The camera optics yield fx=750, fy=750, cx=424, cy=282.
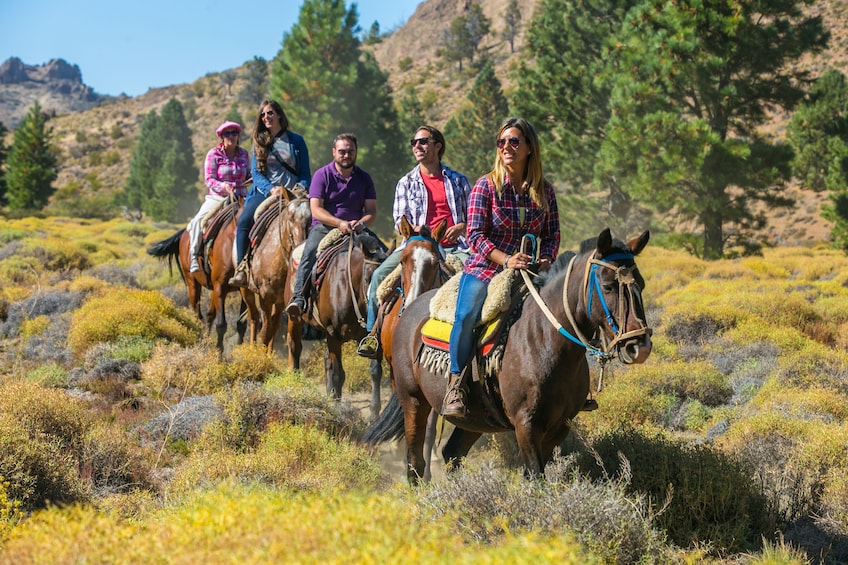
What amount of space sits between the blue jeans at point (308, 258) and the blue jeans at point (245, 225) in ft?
6.26

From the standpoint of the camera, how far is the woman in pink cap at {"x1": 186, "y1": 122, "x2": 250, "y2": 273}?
478 inches

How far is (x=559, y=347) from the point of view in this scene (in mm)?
Answer: 4699

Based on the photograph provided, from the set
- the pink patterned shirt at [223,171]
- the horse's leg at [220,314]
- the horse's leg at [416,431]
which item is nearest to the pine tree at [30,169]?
the pink patterned shirt at [223,171]

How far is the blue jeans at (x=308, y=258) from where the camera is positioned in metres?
8.98

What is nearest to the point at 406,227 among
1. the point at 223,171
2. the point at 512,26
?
the point at 223,171

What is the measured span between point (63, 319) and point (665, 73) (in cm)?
1607

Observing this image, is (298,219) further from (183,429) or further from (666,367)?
(666,367)

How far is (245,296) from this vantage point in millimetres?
11219

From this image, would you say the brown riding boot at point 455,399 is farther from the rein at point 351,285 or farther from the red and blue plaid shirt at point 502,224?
the rein at point 351,285

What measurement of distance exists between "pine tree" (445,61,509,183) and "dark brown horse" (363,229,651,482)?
33279 millimetres

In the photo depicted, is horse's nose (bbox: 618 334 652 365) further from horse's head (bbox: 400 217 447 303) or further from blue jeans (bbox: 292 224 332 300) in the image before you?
blue jeans (bbox: 292 224 332 300)

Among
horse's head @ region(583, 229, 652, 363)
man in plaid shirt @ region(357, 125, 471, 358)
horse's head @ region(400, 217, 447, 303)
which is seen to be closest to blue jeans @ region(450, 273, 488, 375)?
horse's head @ region(583, 229, 652, 363)

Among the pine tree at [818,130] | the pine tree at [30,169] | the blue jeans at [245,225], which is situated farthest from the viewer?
the pine tree at [30,169]

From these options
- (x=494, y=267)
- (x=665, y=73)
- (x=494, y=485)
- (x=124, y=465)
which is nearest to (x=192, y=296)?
(x=124, y=465)
